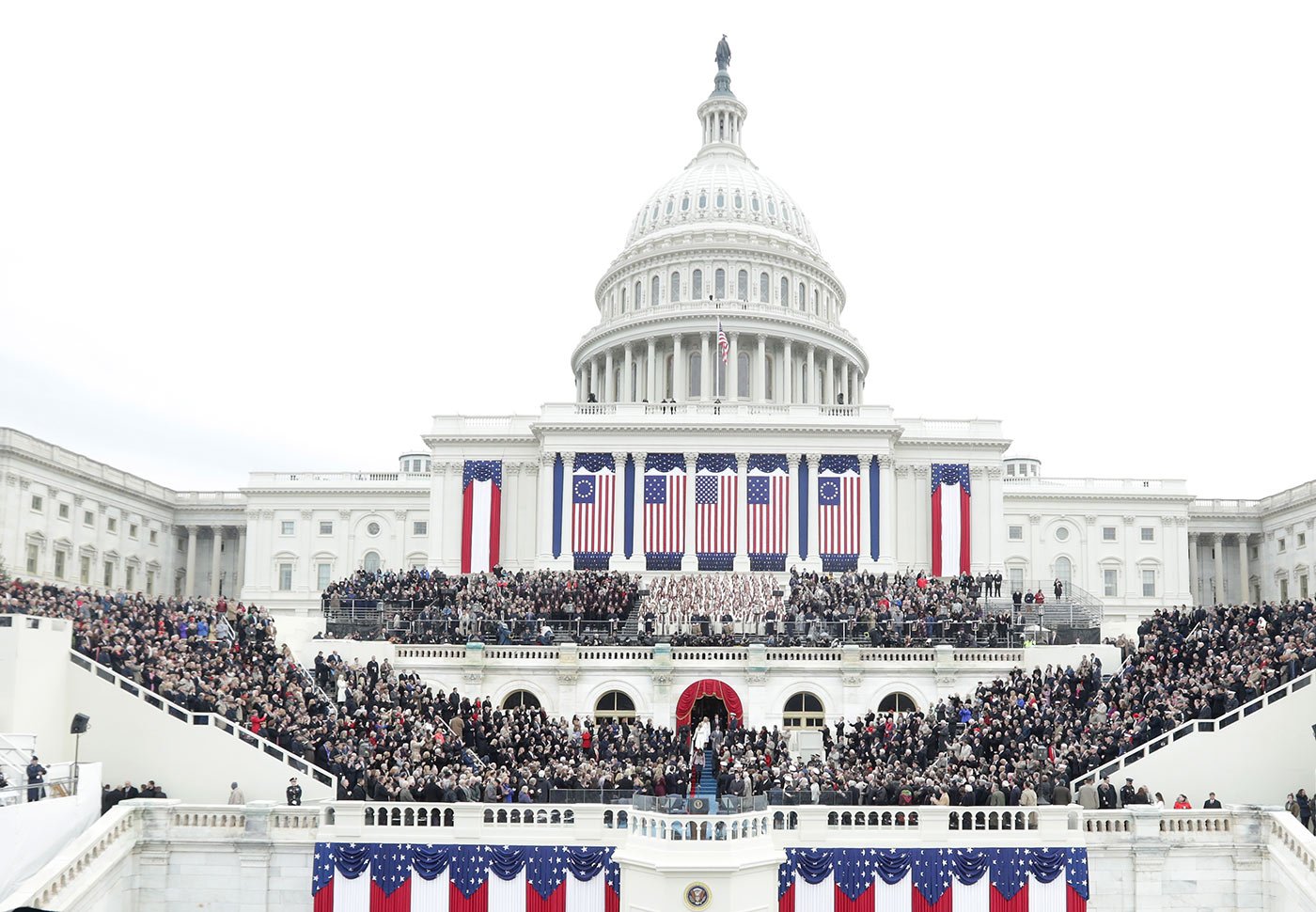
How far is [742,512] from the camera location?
225ft

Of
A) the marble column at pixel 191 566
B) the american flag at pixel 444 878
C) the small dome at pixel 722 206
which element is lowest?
the american flag at pixel 444 878

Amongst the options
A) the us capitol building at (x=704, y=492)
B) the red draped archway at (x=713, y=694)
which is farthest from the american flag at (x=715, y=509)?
the red draped archway at (x=713, y=694)

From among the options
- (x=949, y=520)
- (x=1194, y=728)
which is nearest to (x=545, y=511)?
(x=949, y=520)

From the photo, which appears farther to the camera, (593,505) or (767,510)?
(593,505)

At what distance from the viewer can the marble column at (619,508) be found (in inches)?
2680

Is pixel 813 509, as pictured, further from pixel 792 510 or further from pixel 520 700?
pixel 520 700

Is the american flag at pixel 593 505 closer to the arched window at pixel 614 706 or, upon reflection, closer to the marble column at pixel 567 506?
the marble column at pixel 567 506

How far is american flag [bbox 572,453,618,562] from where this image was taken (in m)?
68.1

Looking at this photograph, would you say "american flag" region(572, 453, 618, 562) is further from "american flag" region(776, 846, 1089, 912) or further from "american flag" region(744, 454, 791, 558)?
"american flag" region(776, 846, 1089, 912)

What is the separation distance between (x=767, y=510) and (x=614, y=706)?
25493 millimetres

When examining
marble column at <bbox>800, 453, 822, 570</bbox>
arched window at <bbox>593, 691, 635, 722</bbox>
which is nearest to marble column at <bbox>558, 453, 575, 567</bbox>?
marble column at <bbox>800, 453, 822, 570</bbox>

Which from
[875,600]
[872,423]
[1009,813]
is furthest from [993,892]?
[872,423]

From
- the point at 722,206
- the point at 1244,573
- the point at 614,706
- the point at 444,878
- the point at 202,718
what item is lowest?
the point at 444,878

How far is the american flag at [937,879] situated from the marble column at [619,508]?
3878cm
